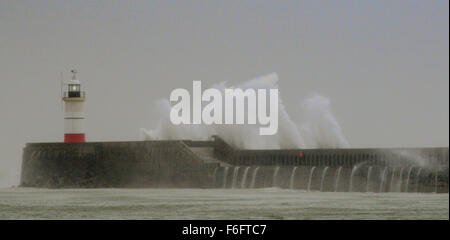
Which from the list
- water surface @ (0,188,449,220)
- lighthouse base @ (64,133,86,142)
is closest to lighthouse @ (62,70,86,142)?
lighthouse base @ (64,133,86,142)

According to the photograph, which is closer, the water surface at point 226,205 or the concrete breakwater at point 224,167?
the water surface at point 226,205

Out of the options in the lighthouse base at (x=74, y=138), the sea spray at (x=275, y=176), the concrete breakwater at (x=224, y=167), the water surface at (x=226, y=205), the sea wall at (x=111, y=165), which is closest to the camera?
the water surface at (x=226, y=205)

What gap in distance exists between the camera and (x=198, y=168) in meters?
51.3

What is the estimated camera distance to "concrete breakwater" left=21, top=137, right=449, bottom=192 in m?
44.9

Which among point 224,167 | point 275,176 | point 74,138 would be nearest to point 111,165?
point 74,138

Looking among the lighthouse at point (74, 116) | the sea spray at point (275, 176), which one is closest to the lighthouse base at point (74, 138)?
the lighthouse at point (74, 116)

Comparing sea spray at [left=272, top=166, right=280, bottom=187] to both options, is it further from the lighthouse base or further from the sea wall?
the lighthouse base

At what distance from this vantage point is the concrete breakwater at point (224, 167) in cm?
4491

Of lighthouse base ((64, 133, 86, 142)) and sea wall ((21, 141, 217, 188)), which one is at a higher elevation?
lighthouse base ((64, 133, 86, 142))

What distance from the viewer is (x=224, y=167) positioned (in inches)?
1986

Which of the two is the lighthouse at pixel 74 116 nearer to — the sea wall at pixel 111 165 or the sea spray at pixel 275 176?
the sea wall at pixel 111 165
